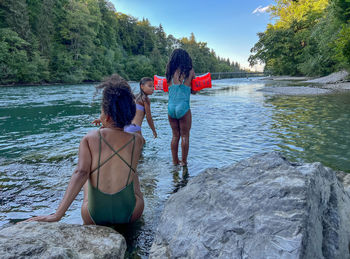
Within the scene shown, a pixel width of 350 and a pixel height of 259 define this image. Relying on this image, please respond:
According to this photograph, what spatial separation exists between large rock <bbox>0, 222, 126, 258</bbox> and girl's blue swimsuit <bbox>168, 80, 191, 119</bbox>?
284cm

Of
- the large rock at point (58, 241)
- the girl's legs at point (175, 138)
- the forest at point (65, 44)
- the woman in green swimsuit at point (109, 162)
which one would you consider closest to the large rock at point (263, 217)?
the large rock at point (58, 241)

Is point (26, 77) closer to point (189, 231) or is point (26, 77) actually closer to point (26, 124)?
point (26, 124)

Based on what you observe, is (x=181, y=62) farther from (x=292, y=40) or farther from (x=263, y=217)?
(x=292, y=40)

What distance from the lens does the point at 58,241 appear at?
74.6 inches

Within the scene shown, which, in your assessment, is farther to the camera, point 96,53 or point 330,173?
point 96,53

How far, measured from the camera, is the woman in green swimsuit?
2.34 meters

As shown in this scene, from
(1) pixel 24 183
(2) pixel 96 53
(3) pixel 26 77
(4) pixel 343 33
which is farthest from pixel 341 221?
(2) pixel 96 53

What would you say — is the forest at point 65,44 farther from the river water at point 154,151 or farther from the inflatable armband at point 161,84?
the inflatable armband at point 161,84

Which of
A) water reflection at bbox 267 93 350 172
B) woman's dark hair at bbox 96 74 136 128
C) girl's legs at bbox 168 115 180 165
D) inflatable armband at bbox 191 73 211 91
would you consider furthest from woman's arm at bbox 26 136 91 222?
water reflection at bbox 267 93 350 172

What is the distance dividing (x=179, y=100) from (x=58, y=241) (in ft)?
10.9

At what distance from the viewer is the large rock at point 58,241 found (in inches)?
65.6

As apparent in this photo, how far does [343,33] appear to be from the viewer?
14.6 metres

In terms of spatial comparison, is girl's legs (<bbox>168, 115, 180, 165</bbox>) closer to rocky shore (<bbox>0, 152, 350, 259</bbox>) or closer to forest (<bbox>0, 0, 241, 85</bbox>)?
rocky shore (<bbox>0, 152, 350, 259</bbox>)

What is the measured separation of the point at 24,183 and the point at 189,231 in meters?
3.39
